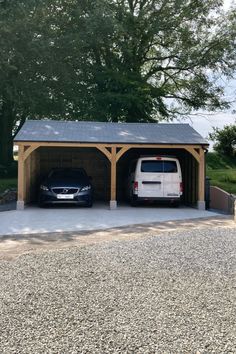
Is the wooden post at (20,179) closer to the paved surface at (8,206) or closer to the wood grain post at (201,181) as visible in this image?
the paved surface at (8,206)

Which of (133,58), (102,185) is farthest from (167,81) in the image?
(102,185)

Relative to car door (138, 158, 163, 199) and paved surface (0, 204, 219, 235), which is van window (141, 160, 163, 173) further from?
paved surface (0, 204, 219, 235)

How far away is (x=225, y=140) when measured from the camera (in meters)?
31.8

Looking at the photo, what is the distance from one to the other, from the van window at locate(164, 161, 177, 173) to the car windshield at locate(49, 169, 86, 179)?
319 centimetres

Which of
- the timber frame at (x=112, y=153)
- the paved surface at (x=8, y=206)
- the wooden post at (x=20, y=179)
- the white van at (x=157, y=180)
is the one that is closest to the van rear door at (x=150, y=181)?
the white van at (x=157, y=180)

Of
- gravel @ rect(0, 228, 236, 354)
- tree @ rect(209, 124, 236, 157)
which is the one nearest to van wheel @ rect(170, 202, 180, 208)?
gravel @ rect(0, 228, 236, 354)

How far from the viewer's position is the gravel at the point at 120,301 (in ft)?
13.1

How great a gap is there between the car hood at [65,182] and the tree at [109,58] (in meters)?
7.41

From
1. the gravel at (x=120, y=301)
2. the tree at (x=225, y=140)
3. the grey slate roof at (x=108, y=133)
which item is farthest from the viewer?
the tree at (x=225, y=140)

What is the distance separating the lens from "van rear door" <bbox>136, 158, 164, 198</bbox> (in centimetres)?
1538

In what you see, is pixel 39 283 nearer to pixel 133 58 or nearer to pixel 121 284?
pixel 121 284

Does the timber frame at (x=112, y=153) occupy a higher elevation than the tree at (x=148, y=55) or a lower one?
lower

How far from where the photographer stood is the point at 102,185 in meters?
19.9

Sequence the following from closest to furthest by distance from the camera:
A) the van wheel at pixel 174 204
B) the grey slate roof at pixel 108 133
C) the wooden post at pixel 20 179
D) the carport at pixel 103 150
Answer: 1. the wooden post at pixel 20 179
2. the carport at pixel 103 150
3. the grey slate roof at pixel 108 133
4. the van wheel at pixel 174 204
